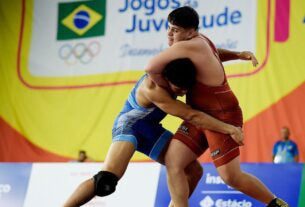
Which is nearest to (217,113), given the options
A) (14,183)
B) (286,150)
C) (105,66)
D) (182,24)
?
(182,24)

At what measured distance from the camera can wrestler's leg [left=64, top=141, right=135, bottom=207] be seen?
11.7ft

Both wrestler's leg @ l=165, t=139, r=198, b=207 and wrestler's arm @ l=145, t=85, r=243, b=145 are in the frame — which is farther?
wrestler's leg @ l=165, t=139, r=198, b=207

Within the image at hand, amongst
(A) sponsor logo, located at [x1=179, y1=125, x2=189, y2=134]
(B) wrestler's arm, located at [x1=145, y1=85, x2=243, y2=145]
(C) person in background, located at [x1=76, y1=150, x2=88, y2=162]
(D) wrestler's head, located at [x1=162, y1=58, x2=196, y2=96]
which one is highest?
(D) wrestler's head, located at [x1=162, y1=58, x2=196, y2=96]

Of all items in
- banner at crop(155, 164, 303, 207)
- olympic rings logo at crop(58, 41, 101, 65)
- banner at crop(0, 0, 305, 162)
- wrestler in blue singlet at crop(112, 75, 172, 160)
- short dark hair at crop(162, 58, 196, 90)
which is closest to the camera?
short dark hair at crop(162, 58, 196, 90)

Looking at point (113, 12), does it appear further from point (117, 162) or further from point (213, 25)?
point (117, 162)

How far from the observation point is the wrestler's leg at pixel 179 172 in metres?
3.73

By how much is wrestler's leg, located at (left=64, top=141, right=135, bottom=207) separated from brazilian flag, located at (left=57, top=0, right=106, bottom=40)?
20.9ft

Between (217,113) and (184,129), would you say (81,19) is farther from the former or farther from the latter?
(217,113)

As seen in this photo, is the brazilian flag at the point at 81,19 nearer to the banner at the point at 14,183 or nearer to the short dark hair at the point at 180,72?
the banner at the point at 14,183

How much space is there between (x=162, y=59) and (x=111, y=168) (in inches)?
27.3

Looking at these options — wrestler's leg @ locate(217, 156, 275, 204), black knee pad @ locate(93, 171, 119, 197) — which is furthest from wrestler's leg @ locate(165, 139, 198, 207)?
black knee pad @ locate(93, 171, 119, 197)

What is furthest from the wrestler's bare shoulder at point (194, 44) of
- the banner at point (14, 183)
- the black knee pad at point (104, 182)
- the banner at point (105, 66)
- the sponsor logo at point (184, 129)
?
the banner at point (105, 66)

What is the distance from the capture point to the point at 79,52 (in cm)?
1002

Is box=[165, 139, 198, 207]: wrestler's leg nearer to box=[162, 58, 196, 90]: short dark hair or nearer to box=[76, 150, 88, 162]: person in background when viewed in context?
box=[162, 58, 196, 90]: short dark hair
